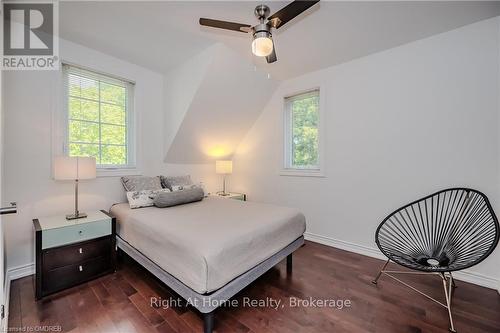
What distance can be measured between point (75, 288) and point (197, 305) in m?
1.43

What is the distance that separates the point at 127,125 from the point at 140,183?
36.4 inches

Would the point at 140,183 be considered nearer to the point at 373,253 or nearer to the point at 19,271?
the point at 19,271

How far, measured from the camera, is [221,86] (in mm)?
3150

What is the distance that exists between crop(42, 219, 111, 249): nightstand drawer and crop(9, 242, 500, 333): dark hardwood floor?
45 centimetres

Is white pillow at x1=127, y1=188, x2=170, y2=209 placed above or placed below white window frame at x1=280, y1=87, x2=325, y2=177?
below

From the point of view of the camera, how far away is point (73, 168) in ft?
7.16

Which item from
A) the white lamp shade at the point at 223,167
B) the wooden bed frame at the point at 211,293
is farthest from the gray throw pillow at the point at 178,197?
the white lamp shade at the point at 223,167

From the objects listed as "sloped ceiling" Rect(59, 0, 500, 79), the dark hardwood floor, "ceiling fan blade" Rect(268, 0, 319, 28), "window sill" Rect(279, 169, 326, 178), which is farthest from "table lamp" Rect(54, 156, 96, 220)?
"window sill" Rect(279, 169, 326, 178)

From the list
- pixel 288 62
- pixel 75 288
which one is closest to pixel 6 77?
pixel 75 288

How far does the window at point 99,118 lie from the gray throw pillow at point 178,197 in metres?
0.97

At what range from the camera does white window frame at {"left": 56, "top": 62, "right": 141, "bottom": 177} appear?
257cm

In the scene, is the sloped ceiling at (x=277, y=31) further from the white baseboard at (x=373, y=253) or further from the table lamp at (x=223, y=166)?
the white baseboard at (x=373, y=253)

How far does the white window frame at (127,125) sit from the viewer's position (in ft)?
8.43

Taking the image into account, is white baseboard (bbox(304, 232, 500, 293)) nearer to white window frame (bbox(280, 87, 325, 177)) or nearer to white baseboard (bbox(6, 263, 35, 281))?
white window frame (bbox(280, 87, 325, 177))
